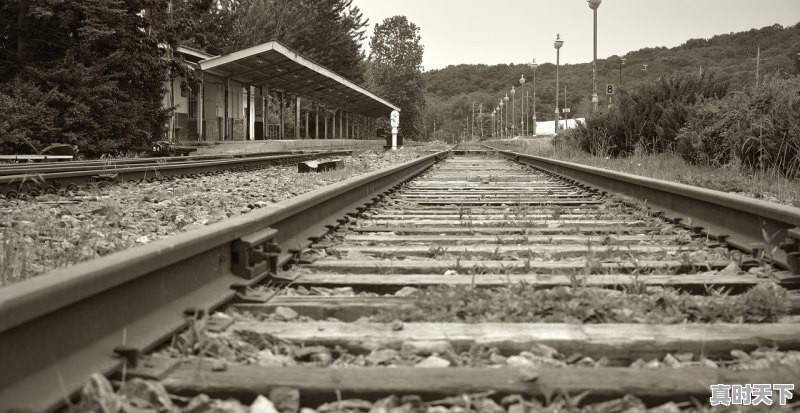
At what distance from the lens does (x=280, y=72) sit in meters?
32.8

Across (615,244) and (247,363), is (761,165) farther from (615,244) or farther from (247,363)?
(247,363)

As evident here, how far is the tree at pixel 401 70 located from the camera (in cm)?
9206

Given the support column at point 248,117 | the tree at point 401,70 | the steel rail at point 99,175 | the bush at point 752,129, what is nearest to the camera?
the steel rail at point 99,175

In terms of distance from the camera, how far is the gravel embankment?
13.8ft

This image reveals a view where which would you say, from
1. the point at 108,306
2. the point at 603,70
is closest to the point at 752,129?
the point at 108,306

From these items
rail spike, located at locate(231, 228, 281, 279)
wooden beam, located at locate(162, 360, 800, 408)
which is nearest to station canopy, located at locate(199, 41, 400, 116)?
rail spike, located at locate(231, 228, 281, 279)

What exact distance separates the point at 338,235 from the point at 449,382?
3.24m

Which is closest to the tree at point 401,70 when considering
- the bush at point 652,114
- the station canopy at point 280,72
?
the station canopy at point 280,72

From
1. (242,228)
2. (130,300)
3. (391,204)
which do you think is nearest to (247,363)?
(130,300)

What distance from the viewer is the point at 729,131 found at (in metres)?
10.7

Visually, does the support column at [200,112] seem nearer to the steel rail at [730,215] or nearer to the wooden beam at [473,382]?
the steel rail at [730,215]

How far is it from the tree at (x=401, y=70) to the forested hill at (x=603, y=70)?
68.9 feet

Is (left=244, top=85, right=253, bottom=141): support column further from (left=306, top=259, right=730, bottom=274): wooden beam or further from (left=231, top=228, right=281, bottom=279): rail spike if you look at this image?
(left=231, top=228, right=281, bottom=279): rail spike

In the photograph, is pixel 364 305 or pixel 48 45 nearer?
pixel 364 305
